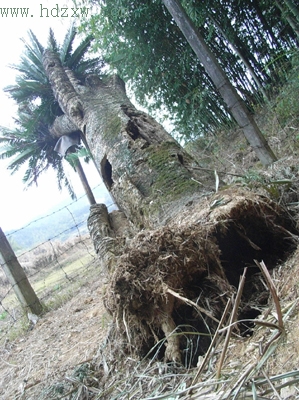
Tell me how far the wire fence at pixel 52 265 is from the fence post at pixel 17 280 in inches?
2.0

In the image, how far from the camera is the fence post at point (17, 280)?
380cm

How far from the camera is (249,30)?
580 centimetres

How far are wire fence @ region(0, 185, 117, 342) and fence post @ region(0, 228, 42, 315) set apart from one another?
0.16ft

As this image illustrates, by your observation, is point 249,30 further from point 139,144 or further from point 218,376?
point 218,376

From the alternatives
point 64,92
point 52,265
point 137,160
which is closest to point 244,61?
point 64,92

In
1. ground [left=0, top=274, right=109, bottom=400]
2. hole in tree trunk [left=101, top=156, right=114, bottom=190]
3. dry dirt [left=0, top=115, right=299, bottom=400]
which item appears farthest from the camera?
hole in tree trunk [left=101, top=156, right=114, bottom=190]

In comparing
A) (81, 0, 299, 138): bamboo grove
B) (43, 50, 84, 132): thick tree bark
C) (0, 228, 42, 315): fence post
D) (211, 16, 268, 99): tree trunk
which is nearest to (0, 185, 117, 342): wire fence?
(0, 228, 42, 315): fence post

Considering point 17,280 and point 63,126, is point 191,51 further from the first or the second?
point 17,280

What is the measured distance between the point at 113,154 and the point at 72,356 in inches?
69.8

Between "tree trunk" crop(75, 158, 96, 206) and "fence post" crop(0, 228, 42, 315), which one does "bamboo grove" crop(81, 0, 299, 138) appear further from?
"fence post" crop(0, 228, 42, 315)

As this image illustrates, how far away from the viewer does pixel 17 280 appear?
3838 millimetres

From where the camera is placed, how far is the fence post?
3.80 meters

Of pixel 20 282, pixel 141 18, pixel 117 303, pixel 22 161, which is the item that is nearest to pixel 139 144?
pixel 117 303

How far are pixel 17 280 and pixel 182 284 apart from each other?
3289mm
